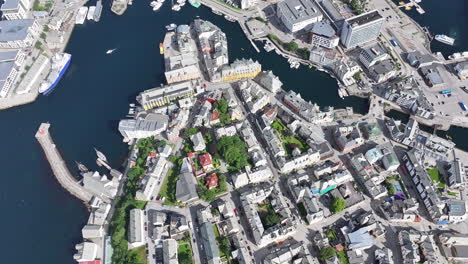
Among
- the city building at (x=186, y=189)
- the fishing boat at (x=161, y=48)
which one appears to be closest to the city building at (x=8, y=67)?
the fishing boat at (x=161, y=48)

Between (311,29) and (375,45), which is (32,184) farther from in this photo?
(375,45)

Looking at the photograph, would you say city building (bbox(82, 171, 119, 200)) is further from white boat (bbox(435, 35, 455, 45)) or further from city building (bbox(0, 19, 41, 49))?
white boat (bbox(435, 35, 455, 45))

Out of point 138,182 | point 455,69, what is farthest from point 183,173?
point 455,69

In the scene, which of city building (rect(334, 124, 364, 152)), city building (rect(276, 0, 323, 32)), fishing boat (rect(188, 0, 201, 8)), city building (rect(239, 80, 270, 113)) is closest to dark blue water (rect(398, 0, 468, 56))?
city building (rect(276, 0, 323, 32))

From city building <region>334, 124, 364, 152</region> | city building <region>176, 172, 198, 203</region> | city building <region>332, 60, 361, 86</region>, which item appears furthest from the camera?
city building <region>332, 60, 361, 86</region>

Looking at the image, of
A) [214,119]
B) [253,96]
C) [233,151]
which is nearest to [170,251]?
[233,151]

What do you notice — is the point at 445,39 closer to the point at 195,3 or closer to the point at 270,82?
the point at 270,82
